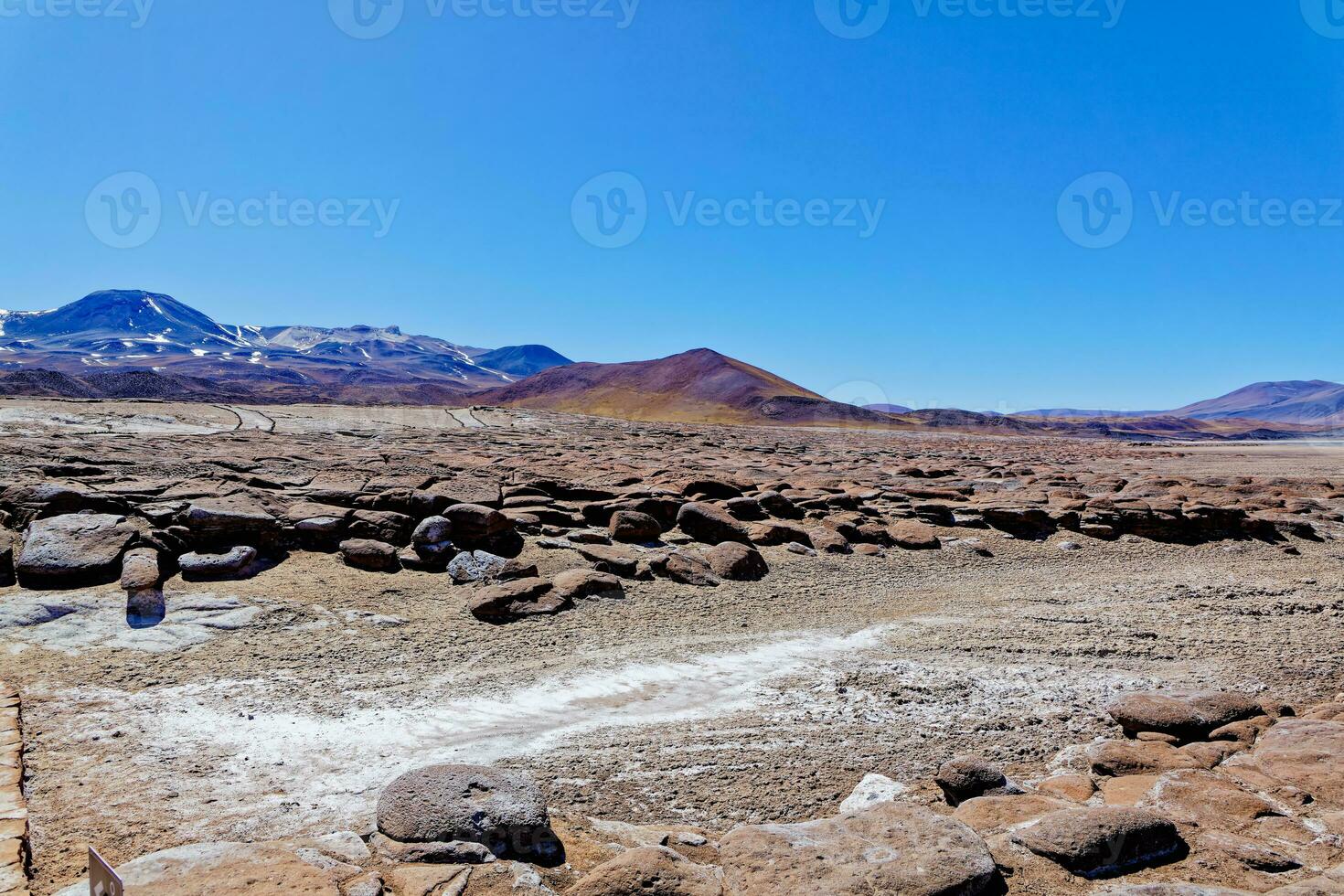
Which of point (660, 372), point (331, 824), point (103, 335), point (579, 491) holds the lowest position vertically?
point (331, 824)

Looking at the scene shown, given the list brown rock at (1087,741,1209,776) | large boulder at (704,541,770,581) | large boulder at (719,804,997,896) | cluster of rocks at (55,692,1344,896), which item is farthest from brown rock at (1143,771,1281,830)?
large boulder at (704,541,770,581)

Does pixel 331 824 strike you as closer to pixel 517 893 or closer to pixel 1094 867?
pixel 517 893

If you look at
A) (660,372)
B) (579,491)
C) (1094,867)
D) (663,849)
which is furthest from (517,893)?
(660,372)

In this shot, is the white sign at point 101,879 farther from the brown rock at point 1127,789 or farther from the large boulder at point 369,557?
the large boulder at point 369,557

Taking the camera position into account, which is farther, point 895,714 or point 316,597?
point 316,597

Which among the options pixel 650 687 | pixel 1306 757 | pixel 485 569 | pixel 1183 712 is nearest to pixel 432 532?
pixel 485 569

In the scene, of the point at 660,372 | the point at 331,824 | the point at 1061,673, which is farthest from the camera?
the point at 660,372

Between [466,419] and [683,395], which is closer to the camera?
[466,419]

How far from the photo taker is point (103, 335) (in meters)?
187

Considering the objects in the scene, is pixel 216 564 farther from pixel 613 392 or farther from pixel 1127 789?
pixel 613 392

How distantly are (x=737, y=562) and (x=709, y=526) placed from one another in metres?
1.29

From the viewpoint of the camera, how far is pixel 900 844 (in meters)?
3.05

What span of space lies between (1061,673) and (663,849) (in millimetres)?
4213

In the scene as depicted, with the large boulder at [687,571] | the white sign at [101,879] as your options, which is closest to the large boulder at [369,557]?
the large boulder at [687,571]
